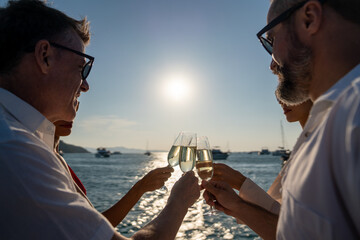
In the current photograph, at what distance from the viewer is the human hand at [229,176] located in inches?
114

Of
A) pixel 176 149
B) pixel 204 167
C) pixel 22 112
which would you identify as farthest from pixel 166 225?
pixel 176 149

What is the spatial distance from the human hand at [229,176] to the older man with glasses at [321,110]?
55.2 inches

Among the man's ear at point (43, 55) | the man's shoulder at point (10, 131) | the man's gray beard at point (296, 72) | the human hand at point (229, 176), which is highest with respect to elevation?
the man's ear at point (43, 55)

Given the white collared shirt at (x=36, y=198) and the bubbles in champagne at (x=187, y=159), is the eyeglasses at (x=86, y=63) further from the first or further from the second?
the bubbles in champagne at (x=187, y=159)

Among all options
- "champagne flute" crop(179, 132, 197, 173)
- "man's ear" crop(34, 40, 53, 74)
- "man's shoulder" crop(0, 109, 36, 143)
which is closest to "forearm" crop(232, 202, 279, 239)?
"champagne flute" crop(179, 132, 197, 173)

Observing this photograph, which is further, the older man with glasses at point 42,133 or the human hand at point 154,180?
the human hand at point 154,180

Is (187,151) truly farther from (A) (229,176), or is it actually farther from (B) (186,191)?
(B) (186,191)

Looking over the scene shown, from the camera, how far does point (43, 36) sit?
184cm

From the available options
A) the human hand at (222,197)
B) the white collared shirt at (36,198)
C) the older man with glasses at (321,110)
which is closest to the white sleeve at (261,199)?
the human hand at (222,197)

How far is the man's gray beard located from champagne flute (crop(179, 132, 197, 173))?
4.81 feet

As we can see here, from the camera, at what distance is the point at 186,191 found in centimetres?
214

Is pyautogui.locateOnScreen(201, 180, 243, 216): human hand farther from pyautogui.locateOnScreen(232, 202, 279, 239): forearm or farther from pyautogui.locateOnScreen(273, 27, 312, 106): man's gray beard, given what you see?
pyautogui.locateOnScreen(273, 27, 312, 106): man's gray beard

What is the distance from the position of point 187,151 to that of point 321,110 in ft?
6.48

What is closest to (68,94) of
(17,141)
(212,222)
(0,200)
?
(17,141)
